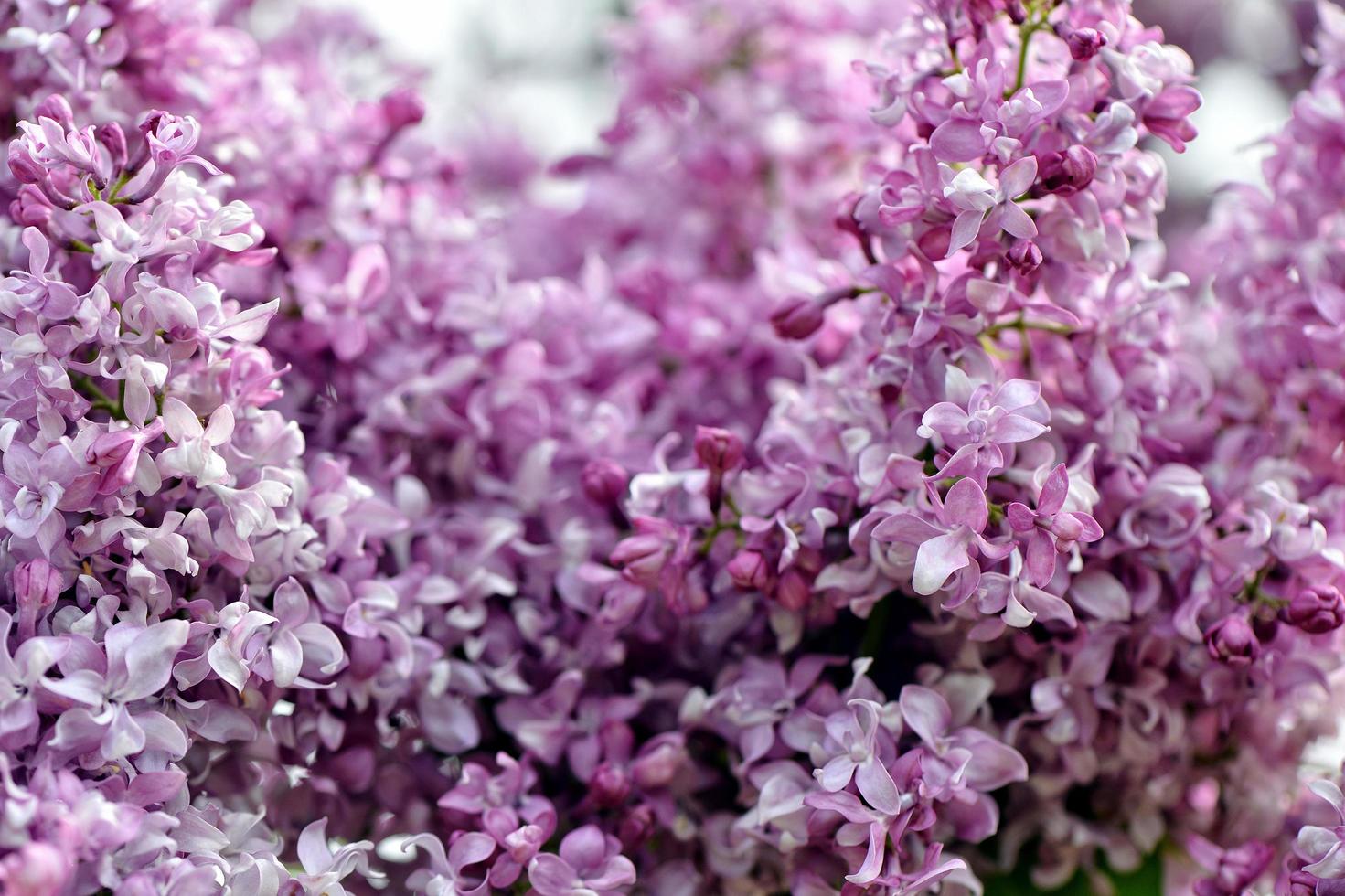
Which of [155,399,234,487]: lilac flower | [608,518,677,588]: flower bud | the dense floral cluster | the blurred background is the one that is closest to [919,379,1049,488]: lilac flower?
the dense floral cluster

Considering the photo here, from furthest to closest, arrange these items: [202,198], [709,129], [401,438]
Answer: [709,129]
[401,438]
[202,198]

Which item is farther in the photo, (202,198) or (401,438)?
(401,438)

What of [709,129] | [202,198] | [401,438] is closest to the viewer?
[202,198]

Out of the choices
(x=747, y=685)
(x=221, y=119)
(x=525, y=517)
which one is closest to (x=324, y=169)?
(x=221, y=119)

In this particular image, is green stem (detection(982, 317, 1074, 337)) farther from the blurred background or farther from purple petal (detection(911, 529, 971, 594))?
the blurred background

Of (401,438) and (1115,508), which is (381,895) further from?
(1115,508)

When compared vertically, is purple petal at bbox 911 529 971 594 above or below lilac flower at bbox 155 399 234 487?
below

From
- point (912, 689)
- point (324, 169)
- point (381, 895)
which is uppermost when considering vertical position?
point (324, 169)
